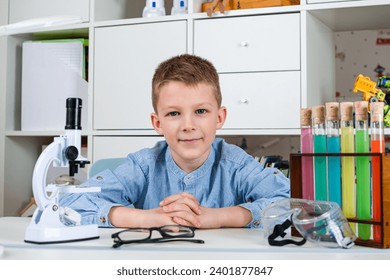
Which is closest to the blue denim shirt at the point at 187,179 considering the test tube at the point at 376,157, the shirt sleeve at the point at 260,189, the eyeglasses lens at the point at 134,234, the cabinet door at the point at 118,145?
the shirt sleeve at the point at 260,189

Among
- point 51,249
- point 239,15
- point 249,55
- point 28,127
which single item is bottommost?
point 51,249

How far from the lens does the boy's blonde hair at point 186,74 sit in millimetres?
1278

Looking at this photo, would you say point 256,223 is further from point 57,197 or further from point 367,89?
point 367,89

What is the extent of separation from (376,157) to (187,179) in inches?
26.0

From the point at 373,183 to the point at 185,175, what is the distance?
2.13 ft

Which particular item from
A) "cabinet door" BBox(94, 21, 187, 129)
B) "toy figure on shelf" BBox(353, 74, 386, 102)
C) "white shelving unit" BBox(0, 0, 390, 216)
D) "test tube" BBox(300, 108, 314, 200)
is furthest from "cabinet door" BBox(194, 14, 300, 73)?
"test tube" BBox(300, 108, 314, 200)

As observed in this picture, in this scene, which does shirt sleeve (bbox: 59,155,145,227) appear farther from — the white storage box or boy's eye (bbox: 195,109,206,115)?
the white storage box

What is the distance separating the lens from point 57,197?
925 mm

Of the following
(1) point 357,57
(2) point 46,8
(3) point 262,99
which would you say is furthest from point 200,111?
(2) point 46,8

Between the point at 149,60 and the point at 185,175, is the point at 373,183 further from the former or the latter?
the point at 149,60

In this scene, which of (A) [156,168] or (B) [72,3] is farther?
(B) [72,3]

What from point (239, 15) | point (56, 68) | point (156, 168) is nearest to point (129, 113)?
point (56, 68)

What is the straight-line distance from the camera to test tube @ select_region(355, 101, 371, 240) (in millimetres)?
827

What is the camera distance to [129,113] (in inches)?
94.7
